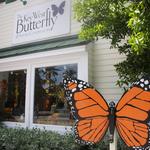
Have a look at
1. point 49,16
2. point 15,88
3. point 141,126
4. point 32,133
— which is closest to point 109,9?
point 141,126

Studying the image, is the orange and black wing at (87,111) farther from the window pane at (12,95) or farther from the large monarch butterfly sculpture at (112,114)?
the window pane at (12,95)

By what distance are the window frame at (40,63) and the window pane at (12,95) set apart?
0.21 meters

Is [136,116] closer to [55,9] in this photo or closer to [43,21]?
[55,9]

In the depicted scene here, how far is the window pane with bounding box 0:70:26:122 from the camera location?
9.84m

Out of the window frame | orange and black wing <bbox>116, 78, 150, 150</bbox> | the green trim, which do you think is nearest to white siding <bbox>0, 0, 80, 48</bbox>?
the green trim

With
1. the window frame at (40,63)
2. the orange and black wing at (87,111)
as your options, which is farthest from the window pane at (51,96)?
the orange and black wing at (87,111)

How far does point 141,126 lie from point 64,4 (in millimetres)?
6056

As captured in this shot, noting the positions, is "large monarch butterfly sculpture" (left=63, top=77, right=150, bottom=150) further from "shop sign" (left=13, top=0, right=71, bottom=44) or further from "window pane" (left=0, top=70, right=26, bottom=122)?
"window pane" (left=0, top=70, right=26, bottom=122)

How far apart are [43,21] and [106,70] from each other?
265 centimetres

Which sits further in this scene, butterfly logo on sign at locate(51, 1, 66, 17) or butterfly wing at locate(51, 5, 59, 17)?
butterfly wing at locate(51, 5, 59, 17)

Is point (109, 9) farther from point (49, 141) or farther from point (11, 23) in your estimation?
point (11, 23)

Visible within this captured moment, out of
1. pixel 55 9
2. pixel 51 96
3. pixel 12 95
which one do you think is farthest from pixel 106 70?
pixel 12 95

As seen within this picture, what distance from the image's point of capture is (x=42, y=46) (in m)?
9.08

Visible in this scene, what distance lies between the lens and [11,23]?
1088 centimetres
